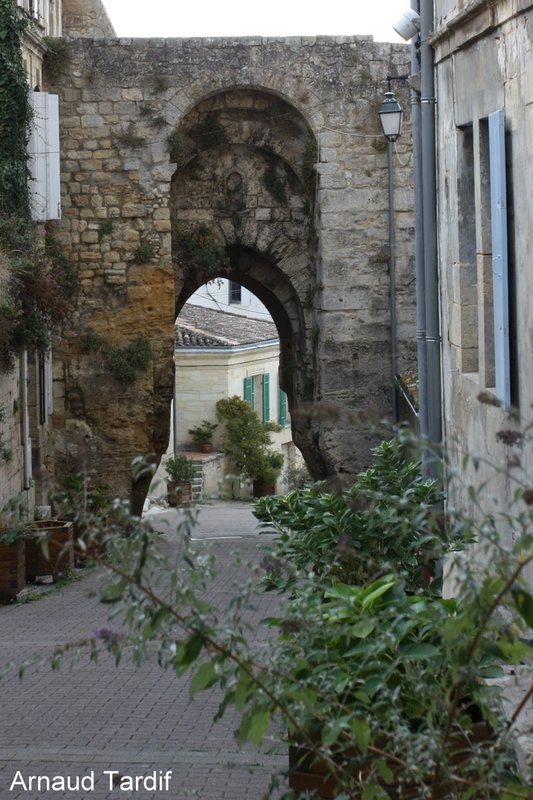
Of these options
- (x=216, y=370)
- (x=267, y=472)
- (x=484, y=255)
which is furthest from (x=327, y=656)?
(x=216, y=370)

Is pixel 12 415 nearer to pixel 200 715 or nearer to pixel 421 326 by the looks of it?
pixel 421 326

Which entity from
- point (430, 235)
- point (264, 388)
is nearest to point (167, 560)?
point (430, 235)

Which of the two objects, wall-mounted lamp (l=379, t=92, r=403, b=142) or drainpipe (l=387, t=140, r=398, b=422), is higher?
wall-mounted lamp (l=379, t=92, r=403, b=142)

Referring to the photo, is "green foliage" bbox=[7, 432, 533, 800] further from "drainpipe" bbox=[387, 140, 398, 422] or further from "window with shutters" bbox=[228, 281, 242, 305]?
"window with shutters" bbox=[228, 281, 242, 305]

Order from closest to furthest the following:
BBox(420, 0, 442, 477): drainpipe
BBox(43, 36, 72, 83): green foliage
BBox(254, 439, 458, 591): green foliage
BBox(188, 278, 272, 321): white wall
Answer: BBox(254, 439, 458, 591): green foliage, BBox(420, 0, 442, 477): drainpipe, BBox(43, 36, 72, 83): green foliage, BBox(188, 278, 272, 321): white wall

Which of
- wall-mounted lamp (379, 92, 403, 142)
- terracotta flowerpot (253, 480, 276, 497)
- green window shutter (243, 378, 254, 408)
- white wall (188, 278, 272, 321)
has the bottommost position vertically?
terracotta flowerpot (253, 480, 276, 497)

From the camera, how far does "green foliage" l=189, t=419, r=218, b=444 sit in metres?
30.8

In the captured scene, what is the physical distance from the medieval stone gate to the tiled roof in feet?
49.3

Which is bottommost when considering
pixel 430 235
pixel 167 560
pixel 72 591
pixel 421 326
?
pixel 72 591

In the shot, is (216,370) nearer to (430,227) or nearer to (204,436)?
(204,436)

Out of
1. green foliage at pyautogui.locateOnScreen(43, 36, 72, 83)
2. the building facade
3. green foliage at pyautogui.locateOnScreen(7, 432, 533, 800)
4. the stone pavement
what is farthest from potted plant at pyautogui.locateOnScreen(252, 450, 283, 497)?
green foliage at pyautogui.locateOnScreen(7, 432, 533, 800)

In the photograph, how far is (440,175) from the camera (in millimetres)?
7477

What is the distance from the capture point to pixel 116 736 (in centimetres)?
620

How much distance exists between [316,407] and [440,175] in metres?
5.31
